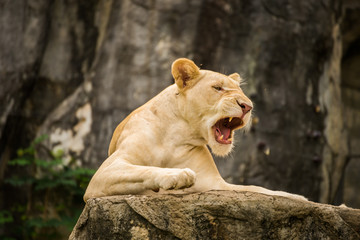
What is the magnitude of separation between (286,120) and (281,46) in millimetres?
1240

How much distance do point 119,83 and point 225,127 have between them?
487 cm

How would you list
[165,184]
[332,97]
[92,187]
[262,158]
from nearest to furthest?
[165,184], [92,187], [262,158], [332,97]

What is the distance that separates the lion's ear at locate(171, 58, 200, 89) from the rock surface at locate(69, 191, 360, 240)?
1.14 metres

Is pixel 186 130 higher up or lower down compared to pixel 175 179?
higher up

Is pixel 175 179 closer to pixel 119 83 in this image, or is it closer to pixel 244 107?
pixel 244 107

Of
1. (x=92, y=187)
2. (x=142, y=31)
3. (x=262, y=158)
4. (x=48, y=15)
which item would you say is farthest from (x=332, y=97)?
(x=92, y=187)

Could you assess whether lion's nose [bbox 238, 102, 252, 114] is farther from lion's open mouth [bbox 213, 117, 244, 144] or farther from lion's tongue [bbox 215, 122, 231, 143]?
lion's tongue [bbox 215, 122, 231, 143]

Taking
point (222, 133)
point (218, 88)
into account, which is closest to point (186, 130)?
point (222, 133)

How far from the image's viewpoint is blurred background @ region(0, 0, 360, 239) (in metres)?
8.66

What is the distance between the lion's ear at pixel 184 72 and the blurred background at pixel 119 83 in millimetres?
4435

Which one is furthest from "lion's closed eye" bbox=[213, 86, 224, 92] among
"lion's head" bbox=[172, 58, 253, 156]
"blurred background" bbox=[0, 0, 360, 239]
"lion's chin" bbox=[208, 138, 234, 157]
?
"blurred background" bbox=[0, 0, 360, 239]

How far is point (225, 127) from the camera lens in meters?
4.12

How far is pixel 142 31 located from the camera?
29.1 feet

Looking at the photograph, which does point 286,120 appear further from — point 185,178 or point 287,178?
point 185,178
